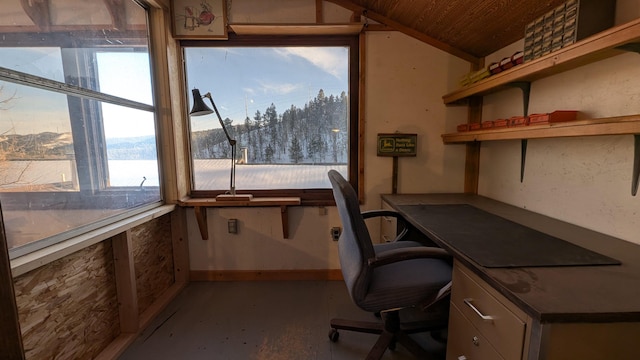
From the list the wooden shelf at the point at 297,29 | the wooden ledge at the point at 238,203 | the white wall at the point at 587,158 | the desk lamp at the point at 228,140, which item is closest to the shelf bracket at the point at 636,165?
the white wall at the point at 587,158

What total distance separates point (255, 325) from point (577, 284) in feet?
5.74

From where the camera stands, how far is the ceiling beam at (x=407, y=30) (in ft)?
7.15

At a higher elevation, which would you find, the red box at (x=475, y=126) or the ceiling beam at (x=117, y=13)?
the ceiling beam at (x=117, y=13)

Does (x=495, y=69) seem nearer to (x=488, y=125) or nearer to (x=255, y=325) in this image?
(x=488, y=125)

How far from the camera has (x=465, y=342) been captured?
109cm

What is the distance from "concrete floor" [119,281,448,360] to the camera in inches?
63.7

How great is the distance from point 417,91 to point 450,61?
0.36 meters

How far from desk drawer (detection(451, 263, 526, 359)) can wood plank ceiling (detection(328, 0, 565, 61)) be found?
5.16 ft

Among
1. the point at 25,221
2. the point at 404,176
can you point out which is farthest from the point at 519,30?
the point at 25,221

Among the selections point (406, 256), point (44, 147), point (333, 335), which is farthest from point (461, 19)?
point (44, 147)

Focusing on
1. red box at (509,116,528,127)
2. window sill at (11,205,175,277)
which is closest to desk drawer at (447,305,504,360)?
red box at (509,116,528,127)

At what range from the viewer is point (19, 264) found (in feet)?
3.52

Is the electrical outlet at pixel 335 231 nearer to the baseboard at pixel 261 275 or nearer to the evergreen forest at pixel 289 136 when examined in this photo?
the baseboard at pixel 261 275

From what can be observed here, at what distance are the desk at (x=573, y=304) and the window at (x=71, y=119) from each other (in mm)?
1884
